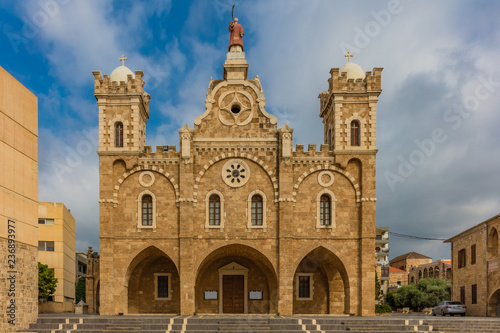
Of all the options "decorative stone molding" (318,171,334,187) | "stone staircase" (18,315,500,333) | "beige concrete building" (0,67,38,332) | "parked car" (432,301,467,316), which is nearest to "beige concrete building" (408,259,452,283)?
"parked car" (432,301,467,316)

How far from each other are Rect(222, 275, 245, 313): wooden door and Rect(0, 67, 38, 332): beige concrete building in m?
11.9

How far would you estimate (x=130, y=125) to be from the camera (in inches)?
1232

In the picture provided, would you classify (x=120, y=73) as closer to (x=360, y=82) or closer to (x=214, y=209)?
(x=214, y=209)

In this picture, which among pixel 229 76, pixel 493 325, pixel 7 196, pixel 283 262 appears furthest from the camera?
pixel 229 76

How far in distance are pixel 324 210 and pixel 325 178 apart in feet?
A: 6.85

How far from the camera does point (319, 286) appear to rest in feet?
108

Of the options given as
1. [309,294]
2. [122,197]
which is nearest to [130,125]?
[122,197]

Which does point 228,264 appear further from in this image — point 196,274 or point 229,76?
point 229,76

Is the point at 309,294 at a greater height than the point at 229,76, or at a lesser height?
lesser

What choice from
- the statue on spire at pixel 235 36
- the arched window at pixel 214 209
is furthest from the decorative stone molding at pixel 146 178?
the statue on spire at pixel 235 36

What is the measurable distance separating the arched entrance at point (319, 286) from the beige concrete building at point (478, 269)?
11.1 m

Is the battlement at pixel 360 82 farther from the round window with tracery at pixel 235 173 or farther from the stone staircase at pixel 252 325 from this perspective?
the stone staircase at pixel 252 325

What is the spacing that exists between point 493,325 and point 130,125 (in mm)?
24501

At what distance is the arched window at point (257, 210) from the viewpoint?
3102 cm
